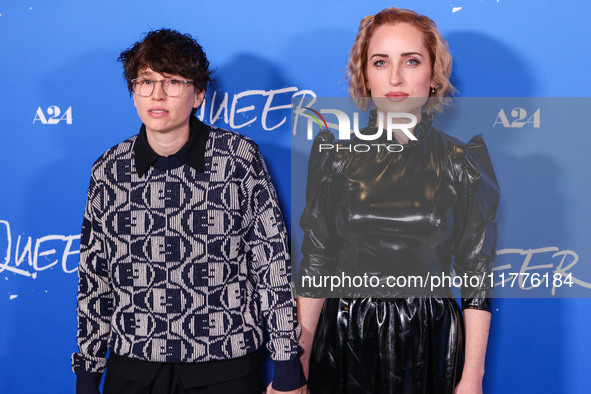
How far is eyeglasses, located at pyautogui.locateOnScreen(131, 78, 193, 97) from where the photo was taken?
1.34 meters

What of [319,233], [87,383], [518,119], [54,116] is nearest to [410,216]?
[319,233]

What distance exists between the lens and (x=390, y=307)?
137 centimetres

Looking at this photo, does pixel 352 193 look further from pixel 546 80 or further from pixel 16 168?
pixel 16 168

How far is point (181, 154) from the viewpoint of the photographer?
53.4 inches

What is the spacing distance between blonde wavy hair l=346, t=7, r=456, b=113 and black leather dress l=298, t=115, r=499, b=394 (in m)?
0.09

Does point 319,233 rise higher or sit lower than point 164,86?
lower

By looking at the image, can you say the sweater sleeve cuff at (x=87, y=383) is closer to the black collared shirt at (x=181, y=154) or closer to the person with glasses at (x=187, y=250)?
the person with glasses at (x=187, y=250)

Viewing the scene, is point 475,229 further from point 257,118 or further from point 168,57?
point 168,57

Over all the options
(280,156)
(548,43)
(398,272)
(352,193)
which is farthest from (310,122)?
(548,43)

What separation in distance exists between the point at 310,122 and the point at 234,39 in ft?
1.12

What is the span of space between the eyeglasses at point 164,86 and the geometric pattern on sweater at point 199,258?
0.47ft

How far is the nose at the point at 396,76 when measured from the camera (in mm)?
1369

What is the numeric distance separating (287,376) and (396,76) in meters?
0.80
